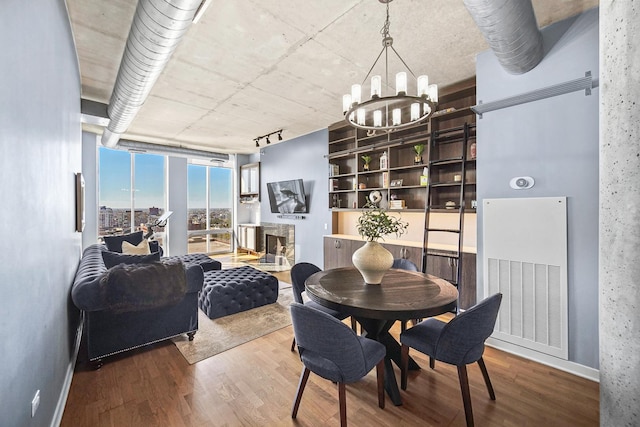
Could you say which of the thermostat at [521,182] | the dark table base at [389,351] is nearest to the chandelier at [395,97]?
the thermostat at [521,182]

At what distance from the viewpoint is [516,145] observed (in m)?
2.73

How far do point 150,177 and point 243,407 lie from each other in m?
7.06

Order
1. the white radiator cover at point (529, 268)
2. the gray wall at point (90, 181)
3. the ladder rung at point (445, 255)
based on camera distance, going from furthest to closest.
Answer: the gray wall at point (90, 181), the ladder rung at point (445, 255), the white radiator cover at point (529, 268)

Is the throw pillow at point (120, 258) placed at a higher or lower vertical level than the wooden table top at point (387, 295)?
higher

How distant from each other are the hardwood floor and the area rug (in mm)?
157

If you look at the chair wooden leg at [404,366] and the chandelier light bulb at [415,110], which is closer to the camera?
the chair wooden leg at [404,366]

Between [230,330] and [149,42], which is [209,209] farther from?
[149,42]

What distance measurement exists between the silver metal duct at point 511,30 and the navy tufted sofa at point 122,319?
3.26 meters

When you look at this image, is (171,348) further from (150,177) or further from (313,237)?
(150,177)

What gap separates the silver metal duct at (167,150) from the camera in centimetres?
619

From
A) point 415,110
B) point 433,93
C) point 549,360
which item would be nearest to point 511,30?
point 433,93

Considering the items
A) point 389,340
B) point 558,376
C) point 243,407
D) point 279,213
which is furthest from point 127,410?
point 279,213

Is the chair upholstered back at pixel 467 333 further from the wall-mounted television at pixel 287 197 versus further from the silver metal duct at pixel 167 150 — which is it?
the silver metal duct at pixel 167 150

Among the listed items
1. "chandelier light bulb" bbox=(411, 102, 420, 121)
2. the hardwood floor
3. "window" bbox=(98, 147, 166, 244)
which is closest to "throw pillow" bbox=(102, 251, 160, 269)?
the hardwood floor
